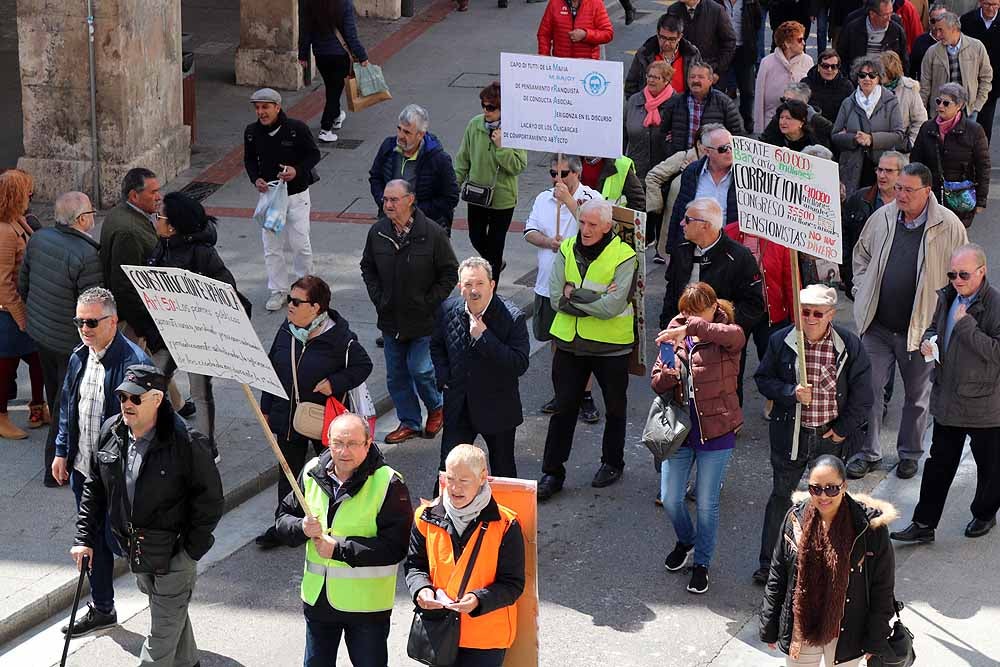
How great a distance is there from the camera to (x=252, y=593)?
350 inches

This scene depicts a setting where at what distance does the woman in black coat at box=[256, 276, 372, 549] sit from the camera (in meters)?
8.91

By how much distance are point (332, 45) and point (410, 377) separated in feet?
23.2

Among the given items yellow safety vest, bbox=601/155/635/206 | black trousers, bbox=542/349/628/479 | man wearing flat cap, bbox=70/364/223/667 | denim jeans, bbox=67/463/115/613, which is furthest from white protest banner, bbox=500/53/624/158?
man wearing flat cap, bbox=70/364/223/667

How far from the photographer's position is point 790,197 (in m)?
8.74

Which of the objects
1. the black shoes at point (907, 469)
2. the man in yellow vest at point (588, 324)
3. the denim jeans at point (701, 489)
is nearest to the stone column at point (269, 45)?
the man in yellow vest at point (588, 324)

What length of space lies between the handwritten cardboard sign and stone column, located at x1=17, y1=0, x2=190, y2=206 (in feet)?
27.0

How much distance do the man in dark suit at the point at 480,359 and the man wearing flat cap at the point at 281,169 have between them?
382 cm

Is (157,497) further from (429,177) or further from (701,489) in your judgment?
(429,177)

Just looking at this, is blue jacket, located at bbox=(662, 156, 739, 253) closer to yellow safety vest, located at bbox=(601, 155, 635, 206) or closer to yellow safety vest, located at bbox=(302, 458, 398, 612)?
yellow safety vest, located at bbox=(601, 155, 635, 206)

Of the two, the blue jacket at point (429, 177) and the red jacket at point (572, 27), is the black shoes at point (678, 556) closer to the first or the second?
the blue jacket at point (429, 177)

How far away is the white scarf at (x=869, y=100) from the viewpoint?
13438 millimetres

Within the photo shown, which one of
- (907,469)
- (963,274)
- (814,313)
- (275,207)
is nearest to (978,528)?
(907,469)

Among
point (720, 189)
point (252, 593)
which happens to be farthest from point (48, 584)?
point (720, 189)

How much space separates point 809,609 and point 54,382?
5.27m
